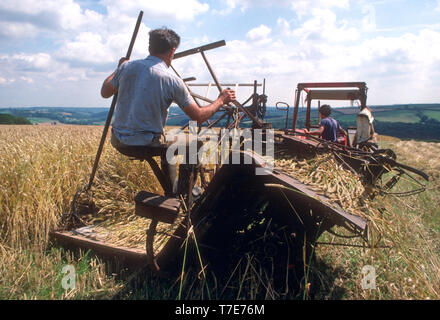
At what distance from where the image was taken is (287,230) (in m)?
2.76

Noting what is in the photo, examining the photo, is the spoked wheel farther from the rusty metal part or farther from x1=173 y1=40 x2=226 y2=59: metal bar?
x1=173 y1=40 x2=226 y2=59: metal bar

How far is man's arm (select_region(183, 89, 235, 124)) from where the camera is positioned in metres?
2.79

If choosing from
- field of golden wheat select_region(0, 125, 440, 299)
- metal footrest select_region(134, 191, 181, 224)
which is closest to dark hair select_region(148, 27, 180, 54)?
metal footrest select_region(134, 191, 181, 224)

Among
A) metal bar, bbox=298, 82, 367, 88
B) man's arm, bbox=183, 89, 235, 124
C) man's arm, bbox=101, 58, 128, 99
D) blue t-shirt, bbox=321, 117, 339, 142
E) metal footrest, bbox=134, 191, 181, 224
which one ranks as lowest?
metal footrest, bbox=134, 191, 181, 224

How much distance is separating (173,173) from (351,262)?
2.18 metres

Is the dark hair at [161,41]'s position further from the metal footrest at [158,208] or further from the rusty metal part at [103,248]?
the rusty metal part at [103,248]

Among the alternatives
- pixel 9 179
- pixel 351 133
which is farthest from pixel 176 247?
pixel 351 133

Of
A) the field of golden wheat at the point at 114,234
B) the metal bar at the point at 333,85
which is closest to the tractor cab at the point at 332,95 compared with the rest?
the metal bar at the point at 333,85

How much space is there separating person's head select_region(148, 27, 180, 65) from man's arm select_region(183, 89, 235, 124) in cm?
54

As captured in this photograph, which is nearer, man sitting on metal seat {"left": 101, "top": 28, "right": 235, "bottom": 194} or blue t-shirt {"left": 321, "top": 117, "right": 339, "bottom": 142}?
man sitting on metal seat {"left": 101, "top": 28, "right": 235, "bottom": 194}

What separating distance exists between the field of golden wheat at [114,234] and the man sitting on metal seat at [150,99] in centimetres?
117

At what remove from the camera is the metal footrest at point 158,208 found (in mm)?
2374
